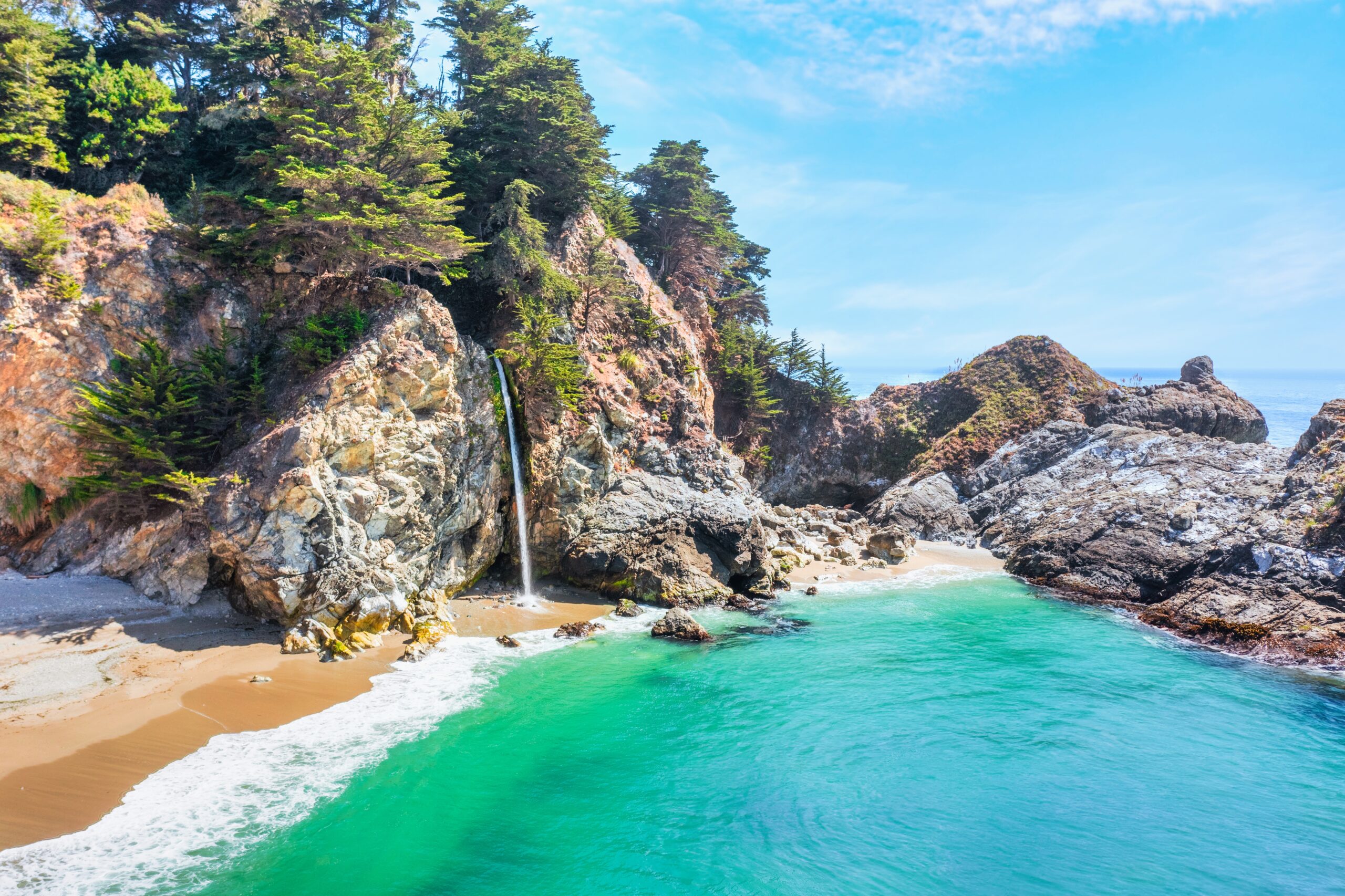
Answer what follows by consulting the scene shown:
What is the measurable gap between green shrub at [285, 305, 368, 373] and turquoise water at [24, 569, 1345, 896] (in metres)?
10.7

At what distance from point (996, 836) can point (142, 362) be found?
23.9 metres

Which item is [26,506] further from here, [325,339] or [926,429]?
[926,429]

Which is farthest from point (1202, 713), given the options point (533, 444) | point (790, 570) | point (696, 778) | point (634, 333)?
point (634, 333)

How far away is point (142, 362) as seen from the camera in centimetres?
1803

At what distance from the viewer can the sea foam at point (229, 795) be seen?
8.90 m

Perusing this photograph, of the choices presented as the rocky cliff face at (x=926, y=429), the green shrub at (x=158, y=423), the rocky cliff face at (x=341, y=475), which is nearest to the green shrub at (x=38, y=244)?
the rocky cliff face at (x=341, y=475)

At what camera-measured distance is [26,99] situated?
2028 cm

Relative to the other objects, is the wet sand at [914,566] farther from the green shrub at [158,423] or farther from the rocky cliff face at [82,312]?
the rocky cliff face at [82,312]

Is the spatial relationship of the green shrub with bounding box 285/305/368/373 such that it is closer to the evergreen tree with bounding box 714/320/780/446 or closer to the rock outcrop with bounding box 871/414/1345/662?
the evergreen tree with bounding box 714/320/780/446

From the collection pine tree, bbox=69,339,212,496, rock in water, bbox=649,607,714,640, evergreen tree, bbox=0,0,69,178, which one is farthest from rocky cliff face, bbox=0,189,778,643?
evergreen tree, bbox=0,0,69,178

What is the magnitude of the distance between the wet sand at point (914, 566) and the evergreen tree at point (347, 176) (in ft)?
65.5

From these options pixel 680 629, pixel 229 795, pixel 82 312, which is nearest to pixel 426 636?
pixel 229 795

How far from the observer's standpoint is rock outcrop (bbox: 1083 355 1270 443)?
133ft

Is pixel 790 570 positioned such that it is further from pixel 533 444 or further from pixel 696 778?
pixel 696 778
